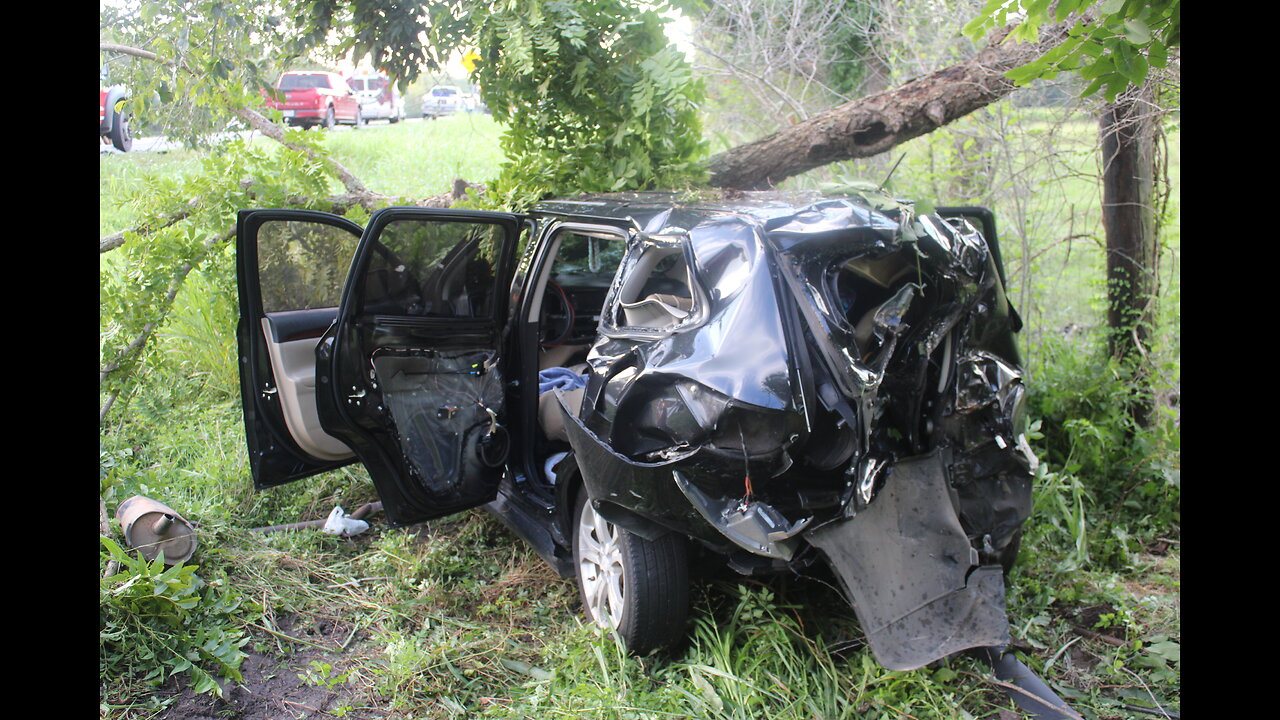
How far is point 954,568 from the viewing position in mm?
2650

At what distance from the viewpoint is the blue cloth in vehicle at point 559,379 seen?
399 centimetres

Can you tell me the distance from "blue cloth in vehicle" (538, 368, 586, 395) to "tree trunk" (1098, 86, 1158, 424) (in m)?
3.27

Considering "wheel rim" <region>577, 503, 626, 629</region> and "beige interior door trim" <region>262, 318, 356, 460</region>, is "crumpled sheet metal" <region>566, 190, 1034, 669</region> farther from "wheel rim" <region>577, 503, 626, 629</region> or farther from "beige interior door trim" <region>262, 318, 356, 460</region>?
Result: "beige interior door trim" <region>262, 318, 356, 460</region>

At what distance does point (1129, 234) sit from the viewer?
485 cm

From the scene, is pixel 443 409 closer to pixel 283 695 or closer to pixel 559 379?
pixel 559 379

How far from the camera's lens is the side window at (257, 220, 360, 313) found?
134 inches

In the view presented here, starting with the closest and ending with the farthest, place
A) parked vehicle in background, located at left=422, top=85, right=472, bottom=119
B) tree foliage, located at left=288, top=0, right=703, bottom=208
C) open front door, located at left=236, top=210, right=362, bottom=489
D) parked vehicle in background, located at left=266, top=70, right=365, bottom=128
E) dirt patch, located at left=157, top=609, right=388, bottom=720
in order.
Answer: dirt patch, located at left=157, top=609, right=388, bottom=720 < open front door, located at left=236, top=210, right=362, bottom=489 < tree foliage, located at left=288, top=0, right=703, bottom=208 < parked vehicle in background, located at left=266, top=70, right=365, bottom=128 < parked vehicle in background, located at left=422, top=85, right=472, bottom=119

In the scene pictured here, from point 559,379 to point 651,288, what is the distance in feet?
3.95

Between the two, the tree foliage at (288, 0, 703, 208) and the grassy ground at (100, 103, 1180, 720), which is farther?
the tree foliage at (288, 0, 703, 208)

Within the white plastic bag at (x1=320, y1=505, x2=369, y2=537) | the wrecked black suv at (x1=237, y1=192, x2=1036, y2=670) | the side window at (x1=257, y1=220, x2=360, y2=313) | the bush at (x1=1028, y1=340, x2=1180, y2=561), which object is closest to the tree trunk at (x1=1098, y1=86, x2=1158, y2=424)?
the bush at (x1=1028, y1=340, x2=1180, y2=561)

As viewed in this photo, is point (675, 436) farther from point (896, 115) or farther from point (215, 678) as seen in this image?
point (896, 115)

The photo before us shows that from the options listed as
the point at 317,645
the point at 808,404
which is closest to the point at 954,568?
the point at 808,404

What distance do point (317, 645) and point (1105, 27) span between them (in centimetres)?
349

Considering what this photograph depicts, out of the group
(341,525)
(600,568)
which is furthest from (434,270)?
(341,525)
